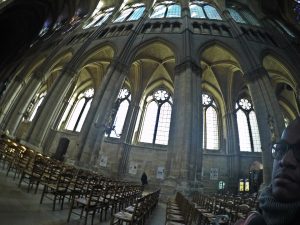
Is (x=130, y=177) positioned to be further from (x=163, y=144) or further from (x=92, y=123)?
(x=92, y=123)

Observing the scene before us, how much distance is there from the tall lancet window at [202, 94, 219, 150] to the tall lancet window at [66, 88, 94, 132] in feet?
48.4

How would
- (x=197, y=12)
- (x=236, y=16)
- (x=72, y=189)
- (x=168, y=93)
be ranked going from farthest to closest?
1. (x=168, y=93)
2. (x=197, y=12)
3. (x=236, y=16)
4. (x=72, y=189)

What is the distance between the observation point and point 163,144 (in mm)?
20359

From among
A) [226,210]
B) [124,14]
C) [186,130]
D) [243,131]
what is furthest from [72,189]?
[124,14]

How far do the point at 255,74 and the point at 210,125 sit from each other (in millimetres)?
8959

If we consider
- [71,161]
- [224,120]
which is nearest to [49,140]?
[71,161]

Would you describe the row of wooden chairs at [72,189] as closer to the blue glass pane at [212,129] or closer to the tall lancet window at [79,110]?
the tall lancet window at [79,110]

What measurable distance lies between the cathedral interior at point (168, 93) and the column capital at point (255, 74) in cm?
7

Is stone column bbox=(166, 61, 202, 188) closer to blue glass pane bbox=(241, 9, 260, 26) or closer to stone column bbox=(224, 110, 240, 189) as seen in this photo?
stone column bbox=(224, 110, 240, 189)

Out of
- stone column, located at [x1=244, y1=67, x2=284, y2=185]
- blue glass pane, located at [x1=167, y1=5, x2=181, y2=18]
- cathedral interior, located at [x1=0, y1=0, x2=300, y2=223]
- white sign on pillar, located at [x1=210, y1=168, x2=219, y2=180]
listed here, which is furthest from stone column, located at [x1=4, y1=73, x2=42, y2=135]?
white sign on pillar, located at [x1=210, y1=168, x2=219, y2=180]

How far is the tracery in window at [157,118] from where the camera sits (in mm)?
20953

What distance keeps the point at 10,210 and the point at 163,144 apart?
1793cm

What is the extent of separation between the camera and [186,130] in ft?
38.3

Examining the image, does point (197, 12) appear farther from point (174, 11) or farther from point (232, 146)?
point (232, 146)
